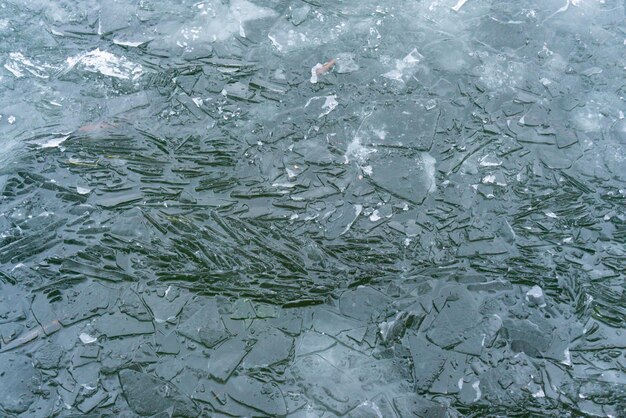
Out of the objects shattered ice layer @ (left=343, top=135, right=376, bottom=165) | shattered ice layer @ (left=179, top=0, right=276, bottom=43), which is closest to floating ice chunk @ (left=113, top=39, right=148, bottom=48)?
shattered ice layer @ (left=179, top=0, right=276, bottom=43)

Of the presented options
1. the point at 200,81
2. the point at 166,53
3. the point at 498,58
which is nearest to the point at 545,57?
the point at 498,58

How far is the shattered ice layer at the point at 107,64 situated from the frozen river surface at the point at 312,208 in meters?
0.01

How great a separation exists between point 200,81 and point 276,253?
46.9 inches

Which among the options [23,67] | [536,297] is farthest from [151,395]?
[23,67]

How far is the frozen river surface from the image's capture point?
6.86 feet

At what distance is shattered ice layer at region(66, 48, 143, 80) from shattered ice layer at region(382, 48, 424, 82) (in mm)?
Result: 1413

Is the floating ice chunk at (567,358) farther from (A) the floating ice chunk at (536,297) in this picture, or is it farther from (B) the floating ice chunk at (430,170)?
(B) the floating ice chunk at (430,170)

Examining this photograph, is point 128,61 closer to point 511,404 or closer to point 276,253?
point 276,253

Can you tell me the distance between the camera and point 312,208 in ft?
8.38

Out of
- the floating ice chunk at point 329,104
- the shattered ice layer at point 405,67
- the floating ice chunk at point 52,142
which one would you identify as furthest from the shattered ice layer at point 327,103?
the floating ice chunk at point 52,142

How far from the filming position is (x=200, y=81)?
120 inches

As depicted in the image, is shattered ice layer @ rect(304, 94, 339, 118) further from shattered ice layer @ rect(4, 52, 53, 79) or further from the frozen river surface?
shattered ice layer @ rect(4, 52, 53, 79)

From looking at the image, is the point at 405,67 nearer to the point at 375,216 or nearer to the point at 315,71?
the point at 315,71

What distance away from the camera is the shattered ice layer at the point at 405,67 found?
10.1 ft
